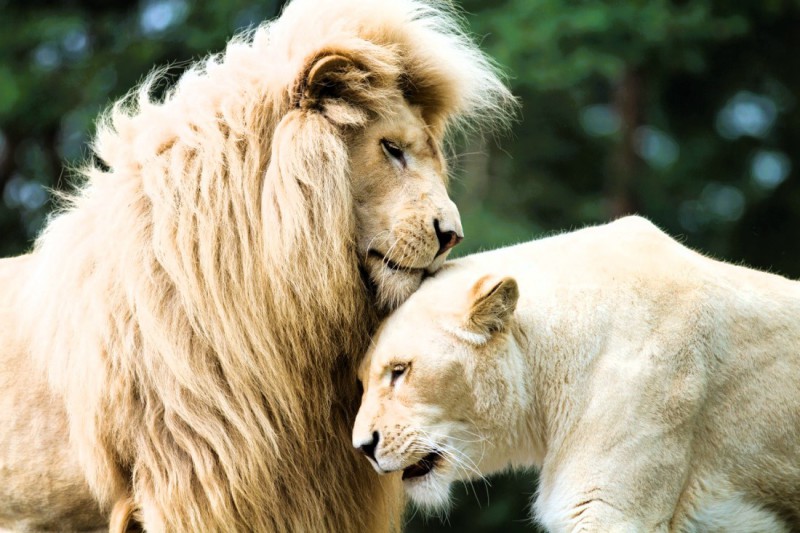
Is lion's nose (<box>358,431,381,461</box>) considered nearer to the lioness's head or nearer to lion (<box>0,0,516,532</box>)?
the lioness's head

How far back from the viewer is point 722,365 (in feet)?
11.1

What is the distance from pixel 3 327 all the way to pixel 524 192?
8399mm

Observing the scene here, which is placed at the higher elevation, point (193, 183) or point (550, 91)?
point (193, 183)

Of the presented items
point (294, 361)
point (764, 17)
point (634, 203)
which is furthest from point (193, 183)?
point (764, 17)

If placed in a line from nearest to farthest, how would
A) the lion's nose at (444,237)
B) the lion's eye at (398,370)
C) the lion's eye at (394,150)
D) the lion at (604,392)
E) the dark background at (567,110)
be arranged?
1. the lion at (604,392)
2. the lion's eye at (398,370)
3. the lion's nose at (444,237)
4. the lion's eye at (394,150)
5. the dark background at (567,110)

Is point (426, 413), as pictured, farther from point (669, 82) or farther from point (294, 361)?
point (669, 82)

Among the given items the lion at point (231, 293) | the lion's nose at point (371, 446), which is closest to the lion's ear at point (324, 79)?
the lion at point (231, 293)

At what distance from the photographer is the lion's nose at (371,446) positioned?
3.33m

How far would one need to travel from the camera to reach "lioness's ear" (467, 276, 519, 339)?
10.9 ft

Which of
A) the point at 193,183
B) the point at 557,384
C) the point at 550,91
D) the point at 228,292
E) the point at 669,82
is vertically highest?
the point at 193,183

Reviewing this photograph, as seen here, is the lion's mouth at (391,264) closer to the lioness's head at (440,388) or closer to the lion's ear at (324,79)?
the lioness's head at (440,388)

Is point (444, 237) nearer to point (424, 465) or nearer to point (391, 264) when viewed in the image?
point (391, 264)

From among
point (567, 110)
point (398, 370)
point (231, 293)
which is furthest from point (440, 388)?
point (567, 110)

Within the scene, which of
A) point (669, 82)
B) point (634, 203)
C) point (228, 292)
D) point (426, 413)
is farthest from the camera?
point (669, 82)
